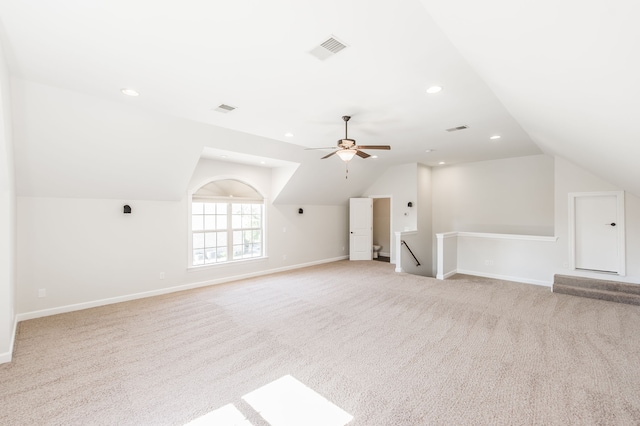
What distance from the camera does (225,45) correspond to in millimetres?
2375

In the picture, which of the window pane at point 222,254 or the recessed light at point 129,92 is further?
the window pane at point 222,254

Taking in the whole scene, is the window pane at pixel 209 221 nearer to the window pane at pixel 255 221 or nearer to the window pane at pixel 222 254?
the window pane at pixel 222 254

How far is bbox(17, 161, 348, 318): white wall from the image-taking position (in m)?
4.20

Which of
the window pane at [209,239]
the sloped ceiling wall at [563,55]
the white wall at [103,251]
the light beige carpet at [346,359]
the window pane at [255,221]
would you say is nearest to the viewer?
the sloped ceiling wall at [563,55]

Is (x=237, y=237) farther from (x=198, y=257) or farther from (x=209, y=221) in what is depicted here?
(x=198, y=257)

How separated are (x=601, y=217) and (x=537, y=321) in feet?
11.4

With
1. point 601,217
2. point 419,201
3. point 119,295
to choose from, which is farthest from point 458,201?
point 119,295

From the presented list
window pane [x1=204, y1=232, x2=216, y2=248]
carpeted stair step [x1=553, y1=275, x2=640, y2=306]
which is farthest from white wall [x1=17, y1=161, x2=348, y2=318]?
carpeted stair step [x1=553, y1=275, x2=640, y2=306]

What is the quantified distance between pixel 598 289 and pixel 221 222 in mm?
7549

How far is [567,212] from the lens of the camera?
595 cm

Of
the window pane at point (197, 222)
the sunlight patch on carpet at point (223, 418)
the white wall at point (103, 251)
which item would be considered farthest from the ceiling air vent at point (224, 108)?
the sunlight patch on carpet at point (223, 418)

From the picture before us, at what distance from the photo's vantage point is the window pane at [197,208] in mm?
5923

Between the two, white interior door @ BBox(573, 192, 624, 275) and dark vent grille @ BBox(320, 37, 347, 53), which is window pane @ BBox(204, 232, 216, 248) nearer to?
dark vent grille @ BBox(320, 37, 347, 53)

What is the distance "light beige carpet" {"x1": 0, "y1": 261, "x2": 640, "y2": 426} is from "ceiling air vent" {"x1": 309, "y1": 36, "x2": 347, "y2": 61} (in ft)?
9.71
